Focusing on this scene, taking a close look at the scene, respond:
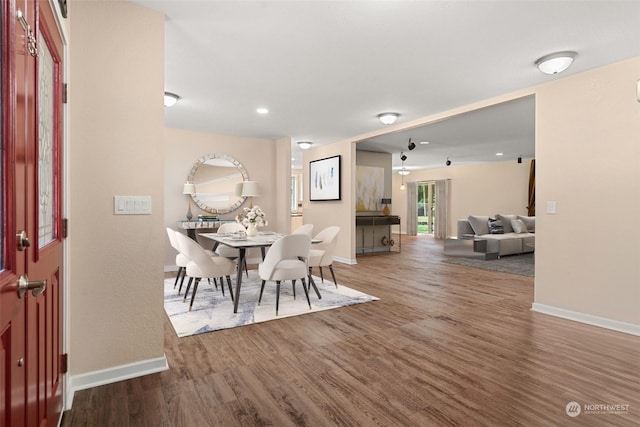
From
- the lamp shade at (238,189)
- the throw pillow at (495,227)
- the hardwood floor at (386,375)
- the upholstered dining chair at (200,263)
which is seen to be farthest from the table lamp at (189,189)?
the throw pillow at (495,227)

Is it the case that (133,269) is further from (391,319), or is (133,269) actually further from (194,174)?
(194,174)

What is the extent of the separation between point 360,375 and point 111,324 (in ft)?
5.22

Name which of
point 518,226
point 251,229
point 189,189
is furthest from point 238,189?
point 518,226

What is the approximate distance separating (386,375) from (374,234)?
616 cm

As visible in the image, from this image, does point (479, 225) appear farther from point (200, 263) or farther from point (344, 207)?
point (200, 263)

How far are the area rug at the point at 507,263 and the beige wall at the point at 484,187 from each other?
287 cm

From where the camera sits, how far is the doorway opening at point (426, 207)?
1229 cm

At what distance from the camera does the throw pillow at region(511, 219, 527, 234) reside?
790cm

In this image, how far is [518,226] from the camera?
7914 millimetres

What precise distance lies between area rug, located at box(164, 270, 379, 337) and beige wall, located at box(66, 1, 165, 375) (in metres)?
0.82

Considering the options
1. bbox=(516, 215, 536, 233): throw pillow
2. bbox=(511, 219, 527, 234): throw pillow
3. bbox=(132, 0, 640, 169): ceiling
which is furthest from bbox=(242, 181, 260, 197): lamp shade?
bbox=(516, 215, 536, 233): throw pillow

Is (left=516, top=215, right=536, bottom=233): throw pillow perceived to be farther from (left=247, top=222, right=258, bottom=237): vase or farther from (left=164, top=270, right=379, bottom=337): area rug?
(left=247, top=222, right=258, bottom=237): vase

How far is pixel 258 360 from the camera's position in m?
2.42

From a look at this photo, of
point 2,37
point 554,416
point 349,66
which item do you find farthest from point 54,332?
point 349,66
